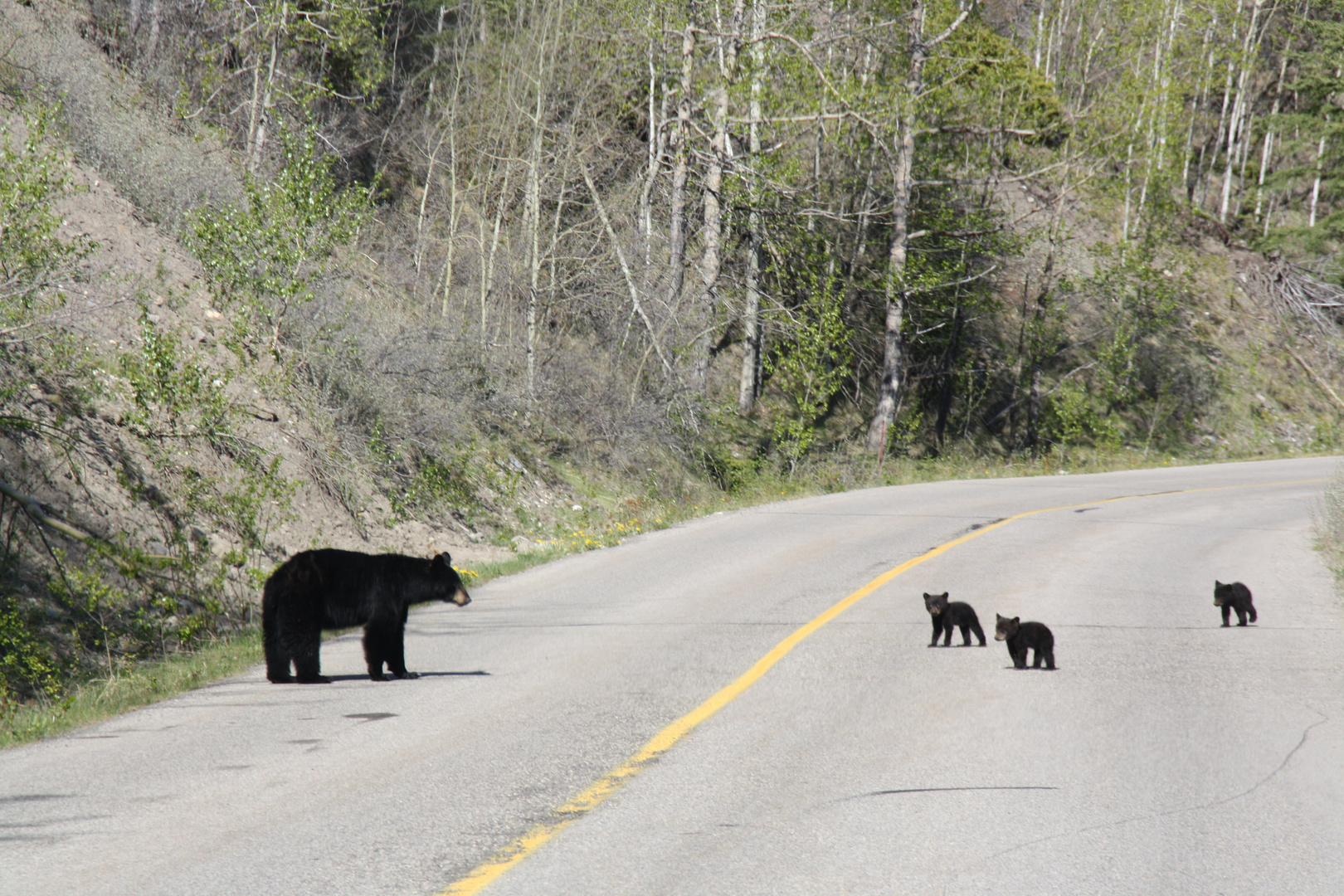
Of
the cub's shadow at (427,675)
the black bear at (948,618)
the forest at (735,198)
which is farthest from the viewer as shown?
the forest at (735,198)

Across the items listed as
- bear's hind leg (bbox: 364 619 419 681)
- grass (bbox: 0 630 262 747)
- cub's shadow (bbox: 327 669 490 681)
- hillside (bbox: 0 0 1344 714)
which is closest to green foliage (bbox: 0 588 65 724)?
hillside (bbox: 0 0 1344 714)

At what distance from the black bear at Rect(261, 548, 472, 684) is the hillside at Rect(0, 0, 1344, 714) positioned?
87.1 inches

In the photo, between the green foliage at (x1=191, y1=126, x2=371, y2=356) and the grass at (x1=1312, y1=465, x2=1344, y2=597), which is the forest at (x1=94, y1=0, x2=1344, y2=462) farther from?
the grass at (x1=1312, y1=465, x2=1344, y2=597)

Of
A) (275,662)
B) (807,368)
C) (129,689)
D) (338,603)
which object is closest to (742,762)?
(338,603)

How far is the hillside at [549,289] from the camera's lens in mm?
11867

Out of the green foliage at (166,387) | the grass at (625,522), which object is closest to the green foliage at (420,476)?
the grass at (625,522)

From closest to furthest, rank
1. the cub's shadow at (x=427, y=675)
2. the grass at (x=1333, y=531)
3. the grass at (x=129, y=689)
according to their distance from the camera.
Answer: the grass at (x=129, y=689), the cub's shadow at (x=427, y=675), the grass at (x=1333, y=531)

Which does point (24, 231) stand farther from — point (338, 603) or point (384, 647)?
point (384, 647)

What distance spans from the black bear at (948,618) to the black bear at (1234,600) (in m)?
2.62

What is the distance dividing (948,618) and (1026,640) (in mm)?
978

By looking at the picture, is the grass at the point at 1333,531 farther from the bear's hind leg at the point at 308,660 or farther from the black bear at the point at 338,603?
the bear's hind leg at the point at 308,660

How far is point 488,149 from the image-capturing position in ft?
81.9

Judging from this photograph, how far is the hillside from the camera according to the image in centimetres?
1187

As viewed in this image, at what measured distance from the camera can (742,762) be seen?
582cm
